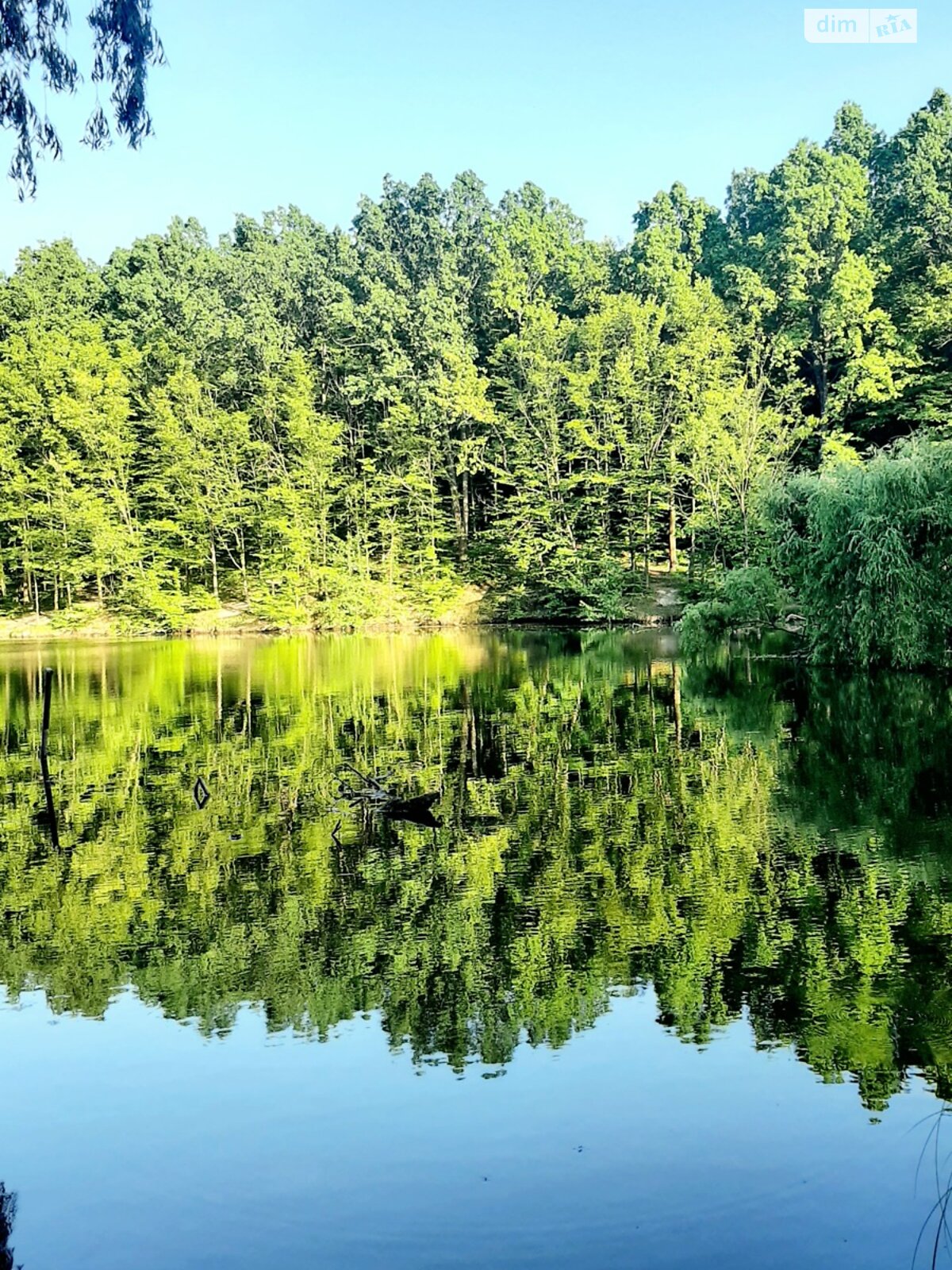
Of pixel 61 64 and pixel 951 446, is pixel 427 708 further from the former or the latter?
pixel 61 64

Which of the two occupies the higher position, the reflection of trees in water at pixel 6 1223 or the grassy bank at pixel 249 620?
the grassy bank at pixel 249 620

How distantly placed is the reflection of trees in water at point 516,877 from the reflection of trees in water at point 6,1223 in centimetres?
206

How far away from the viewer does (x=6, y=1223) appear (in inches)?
199

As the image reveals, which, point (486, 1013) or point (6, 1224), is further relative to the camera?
point (486, 1013)

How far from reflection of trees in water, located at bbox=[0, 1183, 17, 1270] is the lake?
19 mm

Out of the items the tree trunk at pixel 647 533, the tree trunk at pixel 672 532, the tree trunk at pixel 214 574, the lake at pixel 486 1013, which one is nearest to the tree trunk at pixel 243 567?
the tree trunk at pixel 214 574

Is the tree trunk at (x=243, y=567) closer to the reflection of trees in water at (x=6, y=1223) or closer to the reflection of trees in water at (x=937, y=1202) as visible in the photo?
the reflection of trees in water at (x=6, y=1223)

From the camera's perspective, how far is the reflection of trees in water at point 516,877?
7.21 meters

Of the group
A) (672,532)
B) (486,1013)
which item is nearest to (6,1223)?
(486,1013)

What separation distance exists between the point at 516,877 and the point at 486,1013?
2.81 meters

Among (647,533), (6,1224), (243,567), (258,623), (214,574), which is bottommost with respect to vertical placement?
(6,1224)

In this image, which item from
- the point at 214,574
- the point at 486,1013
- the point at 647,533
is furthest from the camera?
the point at 214,574

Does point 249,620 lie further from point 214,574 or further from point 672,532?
point 672,532

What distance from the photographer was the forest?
49.2 m
